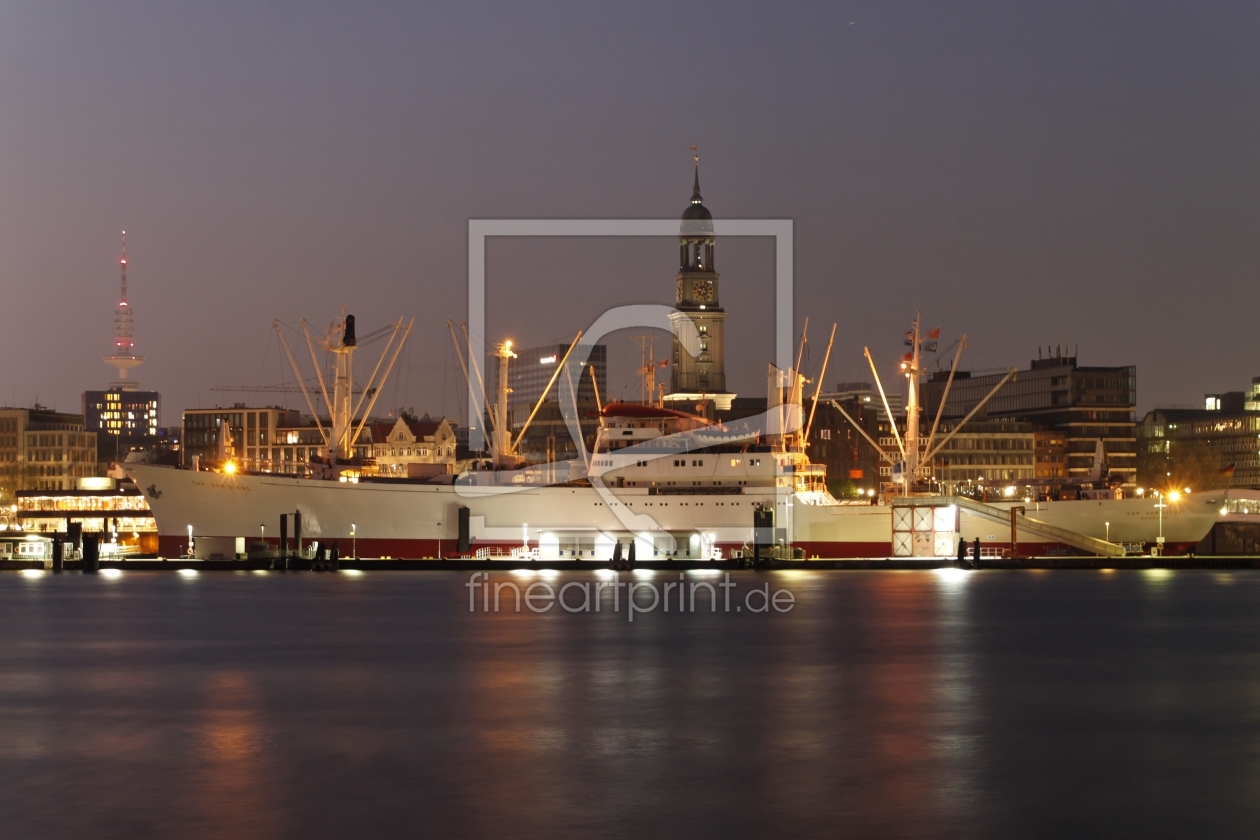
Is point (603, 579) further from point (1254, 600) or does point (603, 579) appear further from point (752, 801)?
point (752, 801)

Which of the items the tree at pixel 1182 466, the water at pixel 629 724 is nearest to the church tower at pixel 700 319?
the tree at pixel 1182 466

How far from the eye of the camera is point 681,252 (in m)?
155

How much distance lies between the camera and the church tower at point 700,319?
15175 cm

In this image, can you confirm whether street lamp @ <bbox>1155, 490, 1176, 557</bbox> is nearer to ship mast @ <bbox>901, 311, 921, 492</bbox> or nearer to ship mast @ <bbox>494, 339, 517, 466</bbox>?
ship mast @ <bbox>901, 311, 921, 492</bbox>

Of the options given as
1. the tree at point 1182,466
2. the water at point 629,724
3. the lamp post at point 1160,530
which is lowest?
the water at point 629,724

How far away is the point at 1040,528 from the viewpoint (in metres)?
82.2

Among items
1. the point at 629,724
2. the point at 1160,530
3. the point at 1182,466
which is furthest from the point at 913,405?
the point at 1182,466

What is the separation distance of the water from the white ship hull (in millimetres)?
28422

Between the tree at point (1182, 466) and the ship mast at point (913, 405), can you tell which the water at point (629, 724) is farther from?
the tree at point (1182, 466)

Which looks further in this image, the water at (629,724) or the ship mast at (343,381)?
the ship mast at (343,381)

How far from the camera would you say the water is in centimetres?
1927

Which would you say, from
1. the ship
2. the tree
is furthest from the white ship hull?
the tree

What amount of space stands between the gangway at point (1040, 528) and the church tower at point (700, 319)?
68.4 meters

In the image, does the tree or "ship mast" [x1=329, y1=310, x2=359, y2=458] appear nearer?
"ship mast" [x1=329, y1=310, x2=359, y2=458]
